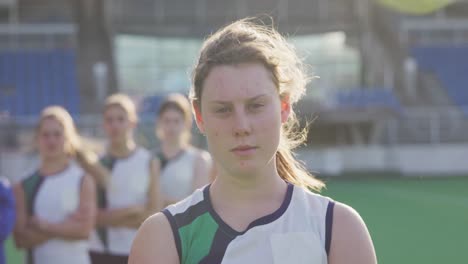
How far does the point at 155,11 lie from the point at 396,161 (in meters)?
11.9

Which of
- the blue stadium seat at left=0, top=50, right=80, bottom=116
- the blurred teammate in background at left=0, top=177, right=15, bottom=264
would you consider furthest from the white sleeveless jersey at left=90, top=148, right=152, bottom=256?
the blue stadium seat at left=0, top=50, right=80, bottom=116

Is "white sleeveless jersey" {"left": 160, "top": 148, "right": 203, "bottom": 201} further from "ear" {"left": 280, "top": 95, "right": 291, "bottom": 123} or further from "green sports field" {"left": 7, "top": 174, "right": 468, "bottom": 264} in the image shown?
"green sports field" {"left": 7, "top": 174, "right": 468, "bottom": 264}

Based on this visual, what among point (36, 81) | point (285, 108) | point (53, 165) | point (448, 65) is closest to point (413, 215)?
point (53, 165)

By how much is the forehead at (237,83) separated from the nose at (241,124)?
3 cm

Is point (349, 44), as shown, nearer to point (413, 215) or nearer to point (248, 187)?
point (413, 215)

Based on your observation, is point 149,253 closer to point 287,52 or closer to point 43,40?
point 287,52

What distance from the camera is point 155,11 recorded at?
28000 mm

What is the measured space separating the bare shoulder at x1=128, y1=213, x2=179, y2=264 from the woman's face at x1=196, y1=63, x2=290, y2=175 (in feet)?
0.62

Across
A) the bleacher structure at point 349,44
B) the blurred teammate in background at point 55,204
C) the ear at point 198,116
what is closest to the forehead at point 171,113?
the blurred teammate in background at point 55,204

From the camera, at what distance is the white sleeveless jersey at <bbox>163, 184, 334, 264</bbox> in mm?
1562

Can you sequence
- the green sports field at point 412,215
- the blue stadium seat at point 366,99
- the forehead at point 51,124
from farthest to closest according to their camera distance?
the blue stadium seat at point 366,99, the green sports field at point 412,215, the forehead at point 51,124

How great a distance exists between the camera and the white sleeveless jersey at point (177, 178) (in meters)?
4.55

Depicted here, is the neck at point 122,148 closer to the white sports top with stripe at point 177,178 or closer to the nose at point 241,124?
the white sports top with stripe at point 177,178

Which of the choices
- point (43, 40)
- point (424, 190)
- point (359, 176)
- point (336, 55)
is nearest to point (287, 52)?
point (424, 190)
